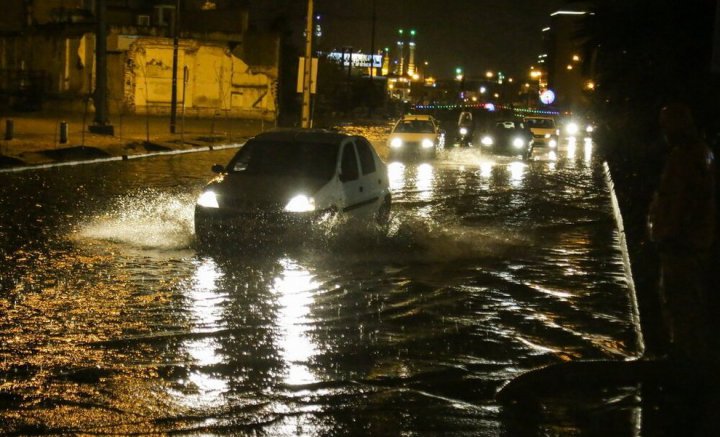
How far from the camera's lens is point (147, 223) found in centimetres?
1594

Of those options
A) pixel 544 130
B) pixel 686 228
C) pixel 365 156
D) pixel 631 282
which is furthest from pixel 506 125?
pixel 686 228

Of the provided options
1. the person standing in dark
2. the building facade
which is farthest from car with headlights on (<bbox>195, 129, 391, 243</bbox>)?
the building facade

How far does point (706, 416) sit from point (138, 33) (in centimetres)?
6149

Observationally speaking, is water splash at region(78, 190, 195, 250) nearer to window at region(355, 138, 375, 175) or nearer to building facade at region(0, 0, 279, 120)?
window at region(355, 138, 375, 175)

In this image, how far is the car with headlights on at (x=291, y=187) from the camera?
40.9ft

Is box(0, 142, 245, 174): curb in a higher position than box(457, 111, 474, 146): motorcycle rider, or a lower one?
lower

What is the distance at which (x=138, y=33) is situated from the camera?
6397 centimetres

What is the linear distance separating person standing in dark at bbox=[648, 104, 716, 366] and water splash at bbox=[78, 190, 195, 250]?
26.0ft

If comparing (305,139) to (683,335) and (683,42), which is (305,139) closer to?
(683,42)

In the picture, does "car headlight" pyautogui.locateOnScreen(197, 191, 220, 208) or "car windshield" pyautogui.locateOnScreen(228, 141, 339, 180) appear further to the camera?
"car windshield" pyautogui.locateOnScreen(228, 141, 339, 180)

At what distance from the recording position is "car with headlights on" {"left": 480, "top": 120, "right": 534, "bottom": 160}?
132 ft

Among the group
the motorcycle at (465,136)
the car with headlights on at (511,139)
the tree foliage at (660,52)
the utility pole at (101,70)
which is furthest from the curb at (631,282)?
the motorcycle at (465,136)

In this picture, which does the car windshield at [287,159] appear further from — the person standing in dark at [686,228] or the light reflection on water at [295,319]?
the person standing in dark at [686,228]

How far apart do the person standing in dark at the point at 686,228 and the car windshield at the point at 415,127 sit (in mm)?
30707
